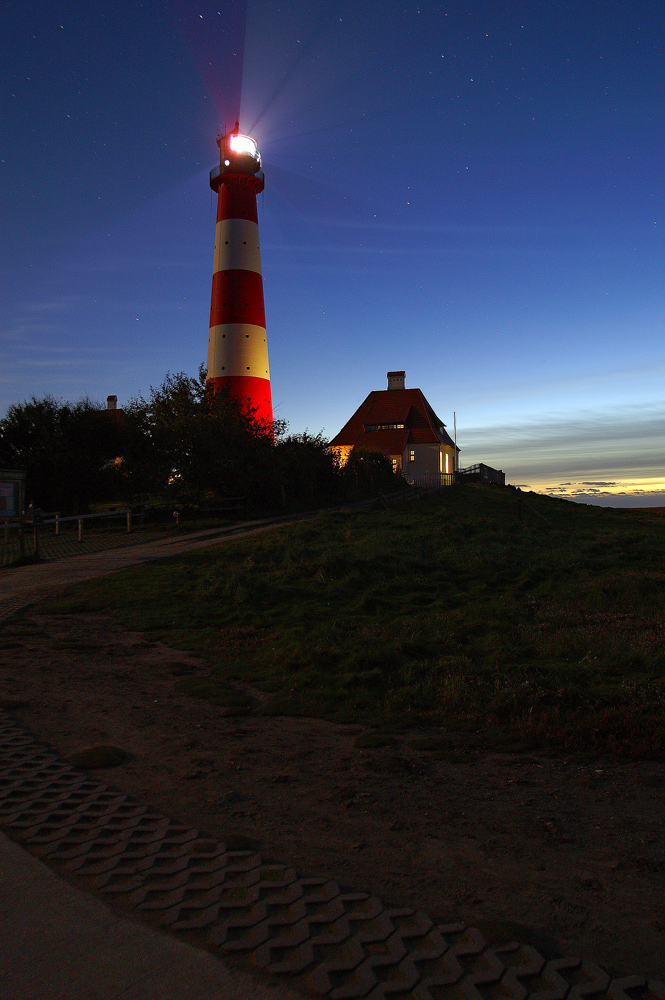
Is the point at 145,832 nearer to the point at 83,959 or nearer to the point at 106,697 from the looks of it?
the point at 83,959

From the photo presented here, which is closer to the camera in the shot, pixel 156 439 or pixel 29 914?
pixel 29 914

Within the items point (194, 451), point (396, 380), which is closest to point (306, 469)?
point (194, 451)

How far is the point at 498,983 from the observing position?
8.29 feet

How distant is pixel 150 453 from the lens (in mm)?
27234

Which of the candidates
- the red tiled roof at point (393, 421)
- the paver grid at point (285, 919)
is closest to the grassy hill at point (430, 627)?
the paver grid at point (285, 919)

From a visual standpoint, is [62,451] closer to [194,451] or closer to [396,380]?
[194,451]

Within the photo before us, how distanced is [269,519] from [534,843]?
22.0 m

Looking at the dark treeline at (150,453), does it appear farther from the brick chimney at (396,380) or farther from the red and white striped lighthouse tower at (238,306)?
the brick chimney at (396,380)

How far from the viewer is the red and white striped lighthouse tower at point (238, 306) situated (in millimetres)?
31672

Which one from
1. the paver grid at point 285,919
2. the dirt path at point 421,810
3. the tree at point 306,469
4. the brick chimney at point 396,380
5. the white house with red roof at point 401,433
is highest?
the brick chimney at point 396,380

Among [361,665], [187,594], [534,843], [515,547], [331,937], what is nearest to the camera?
[331,937]

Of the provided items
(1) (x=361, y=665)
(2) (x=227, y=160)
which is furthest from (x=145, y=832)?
(2) (x=227, y=160)

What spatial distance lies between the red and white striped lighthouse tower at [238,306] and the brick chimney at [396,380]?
83.3 feet

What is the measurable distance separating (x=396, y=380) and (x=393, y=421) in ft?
21.1
